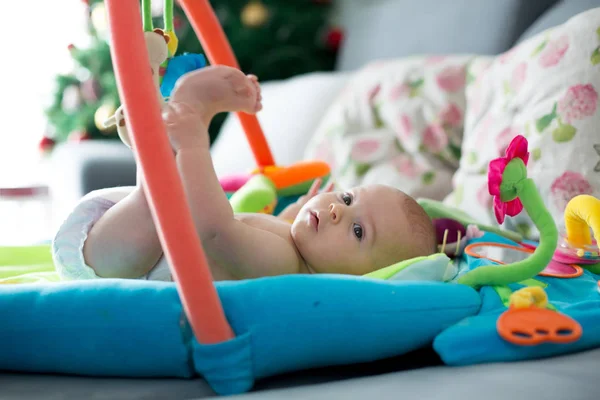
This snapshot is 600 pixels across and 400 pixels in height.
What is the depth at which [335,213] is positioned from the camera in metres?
0.88

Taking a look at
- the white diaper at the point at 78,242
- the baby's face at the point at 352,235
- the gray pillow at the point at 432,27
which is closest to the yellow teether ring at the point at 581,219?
the baby's face at the point at 352,235

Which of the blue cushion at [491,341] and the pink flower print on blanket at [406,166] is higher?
the blue cushion at [491,341]

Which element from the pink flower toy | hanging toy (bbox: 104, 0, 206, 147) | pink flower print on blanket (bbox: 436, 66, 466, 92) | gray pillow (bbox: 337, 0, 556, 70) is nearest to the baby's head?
the pink flower toy

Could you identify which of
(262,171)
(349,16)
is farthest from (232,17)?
(262,171)

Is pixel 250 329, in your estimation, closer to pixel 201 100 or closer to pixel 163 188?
pixel 163 188

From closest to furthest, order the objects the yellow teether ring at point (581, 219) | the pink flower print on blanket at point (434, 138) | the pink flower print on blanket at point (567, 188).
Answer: the yellow teether ring at point (581, 219), the pink flower print on blanket at point (567, 188), the pink flower print on blanket at point (434, 138)

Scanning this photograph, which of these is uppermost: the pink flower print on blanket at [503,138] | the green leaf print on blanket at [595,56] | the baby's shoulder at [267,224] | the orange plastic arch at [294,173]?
the green leaf print on blanket at [595,56]

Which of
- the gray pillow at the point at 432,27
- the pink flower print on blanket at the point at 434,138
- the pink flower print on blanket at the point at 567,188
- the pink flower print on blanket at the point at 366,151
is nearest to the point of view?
the pink flower print on blanket at the point at 567,188

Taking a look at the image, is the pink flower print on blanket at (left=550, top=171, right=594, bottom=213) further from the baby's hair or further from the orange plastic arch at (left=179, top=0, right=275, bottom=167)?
the orange plastic arch at (left=179, top=0, right=275, bottom=167)

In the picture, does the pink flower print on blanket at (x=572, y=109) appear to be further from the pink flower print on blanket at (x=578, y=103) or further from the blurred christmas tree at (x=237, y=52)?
the blurred christmas tree at (x=237, y=52)

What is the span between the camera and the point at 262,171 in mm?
1323

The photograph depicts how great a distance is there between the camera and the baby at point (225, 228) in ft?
2.54

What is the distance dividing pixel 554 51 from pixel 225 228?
0.75m

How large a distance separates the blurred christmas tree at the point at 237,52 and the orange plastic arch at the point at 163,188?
182 centimetres
